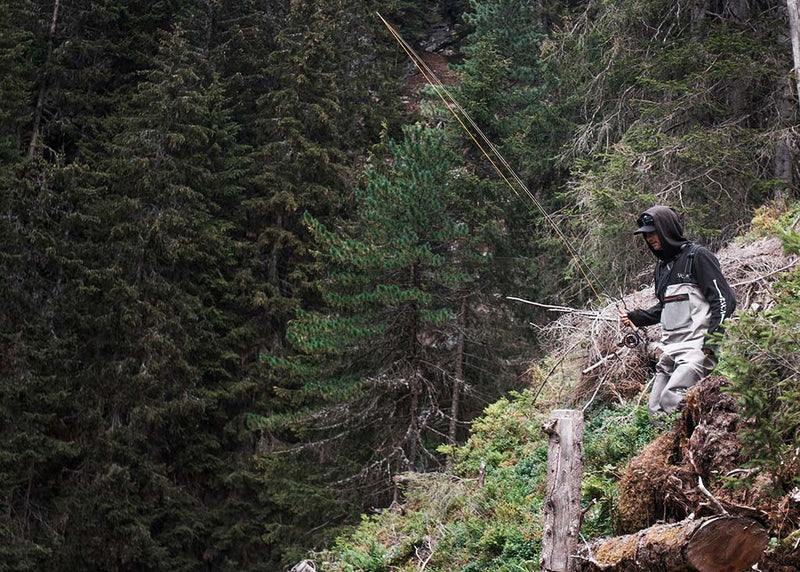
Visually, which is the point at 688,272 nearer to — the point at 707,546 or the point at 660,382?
the point at 660,382

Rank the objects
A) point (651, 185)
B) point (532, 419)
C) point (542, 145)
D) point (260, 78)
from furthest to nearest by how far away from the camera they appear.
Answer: point (260, 78)
point (542, 145)
point (651, 185)
point (532, 419)

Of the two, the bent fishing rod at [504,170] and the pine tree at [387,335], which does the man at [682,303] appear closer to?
the bent fishing rod at [504,170]

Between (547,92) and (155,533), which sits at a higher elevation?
(547,92)

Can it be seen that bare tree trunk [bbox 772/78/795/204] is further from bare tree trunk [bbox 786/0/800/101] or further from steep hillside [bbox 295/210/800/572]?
steep hillside [bbox 295/210/800/572]

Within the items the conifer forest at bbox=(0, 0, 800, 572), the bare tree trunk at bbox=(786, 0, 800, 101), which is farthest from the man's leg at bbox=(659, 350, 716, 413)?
the bare tree trunk at bbox=(786, 0, 800, 101)

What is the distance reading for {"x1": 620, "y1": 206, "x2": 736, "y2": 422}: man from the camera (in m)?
5.55

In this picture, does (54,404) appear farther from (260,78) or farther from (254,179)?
(260,78)

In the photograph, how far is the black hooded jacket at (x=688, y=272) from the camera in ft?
18.1

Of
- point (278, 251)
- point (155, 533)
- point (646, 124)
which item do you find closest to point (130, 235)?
point (278, 251)

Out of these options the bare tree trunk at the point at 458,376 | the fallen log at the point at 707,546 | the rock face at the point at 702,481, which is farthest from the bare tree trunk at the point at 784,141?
the fallen log at the point at 707,546

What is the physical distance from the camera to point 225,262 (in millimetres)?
21078

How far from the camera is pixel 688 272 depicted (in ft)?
18.5

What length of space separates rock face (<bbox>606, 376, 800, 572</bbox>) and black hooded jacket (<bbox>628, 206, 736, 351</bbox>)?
0.69 metres

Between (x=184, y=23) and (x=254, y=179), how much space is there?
6.11m
